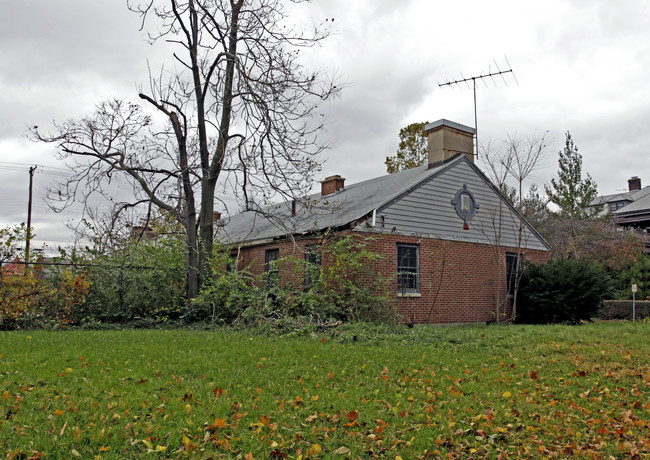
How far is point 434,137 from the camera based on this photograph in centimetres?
1811

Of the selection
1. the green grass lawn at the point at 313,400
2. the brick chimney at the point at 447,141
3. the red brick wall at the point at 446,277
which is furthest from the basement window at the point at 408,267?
the green grass lawn at the point at 313,400

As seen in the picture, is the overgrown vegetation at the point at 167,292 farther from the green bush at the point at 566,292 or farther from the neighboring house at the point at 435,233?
the green bush at the point at 566,292

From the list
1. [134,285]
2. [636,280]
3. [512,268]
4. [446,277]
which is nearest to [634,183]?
[636,280]

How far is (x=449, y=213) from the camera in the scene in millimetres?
17094

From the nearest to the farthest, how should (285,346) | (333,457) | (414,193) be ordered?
(333,457)
(285,346)
(414,193)

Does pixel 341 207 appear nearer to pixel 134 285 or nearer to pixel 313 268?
pixel 313 268

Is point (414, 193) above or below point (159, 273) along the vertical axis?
above

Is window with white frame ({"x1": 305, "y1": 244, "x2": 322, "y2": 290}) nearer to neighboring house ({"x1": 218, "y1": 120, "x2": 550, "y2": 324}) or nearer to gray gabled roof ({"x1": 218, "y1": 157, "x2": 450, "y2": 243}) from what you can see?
neighboring house ({"x1": 218, "y1": 120, "x2": 550, "y2": 324})

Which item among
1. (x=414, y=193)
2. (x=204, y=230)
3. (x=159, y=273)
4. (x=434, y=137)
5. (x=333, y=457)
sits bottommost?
(x=333, y=457)

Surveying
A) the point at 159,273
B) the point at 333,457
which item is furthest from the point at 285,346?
the point at 159,273

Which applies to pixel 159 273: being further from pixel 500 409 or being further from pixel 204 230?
pixel 500 409

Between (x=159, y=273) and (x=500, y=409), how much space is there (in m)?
10.2

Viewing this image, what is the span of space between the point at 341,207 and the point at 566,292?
749 centimetres

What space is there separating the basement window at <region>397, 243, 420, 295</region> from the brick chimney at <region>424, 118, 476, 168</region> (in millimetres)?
3606
